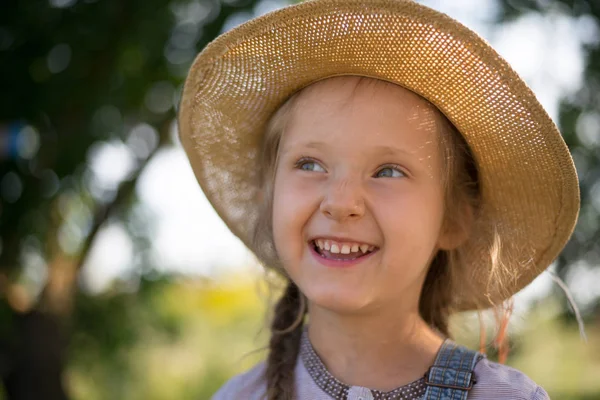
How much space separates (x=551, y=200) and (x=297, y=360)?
800 millimetres

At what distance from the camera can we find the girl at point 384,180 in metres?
1.84

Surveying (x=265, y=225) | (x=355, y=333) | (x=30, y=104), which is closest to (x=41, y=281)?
(x=30, y=104)

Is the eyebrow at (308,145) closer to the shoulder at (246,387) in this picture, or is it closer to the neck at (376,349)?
the neck at (376,349)

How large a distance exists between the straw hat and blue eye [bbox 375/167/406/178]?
20 centimetres

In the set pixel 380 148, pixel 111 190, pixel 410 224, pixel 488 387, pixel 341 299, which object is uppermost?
pixel 380 148

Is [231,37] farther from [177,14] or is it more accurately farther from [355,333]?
[177,14]

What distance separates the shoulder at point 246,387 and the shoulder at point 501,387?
571 mm

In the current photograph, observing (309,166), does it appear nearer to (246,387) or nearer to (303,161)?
(303,161)

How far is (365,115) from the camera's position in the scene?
1.86 m

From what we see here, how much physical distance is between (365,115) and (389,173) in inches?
6.0

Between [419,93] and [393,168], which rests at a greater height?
[419,93]

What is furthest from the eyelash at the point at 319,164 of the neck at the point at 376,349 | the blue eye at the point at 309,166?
the neck at the point at 376,349

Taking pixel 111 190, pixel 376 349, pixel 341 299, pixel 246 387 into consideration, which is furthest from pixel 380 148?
pixel 111 190

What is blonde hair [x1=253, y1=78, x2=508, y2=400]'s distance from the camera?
2020mm
